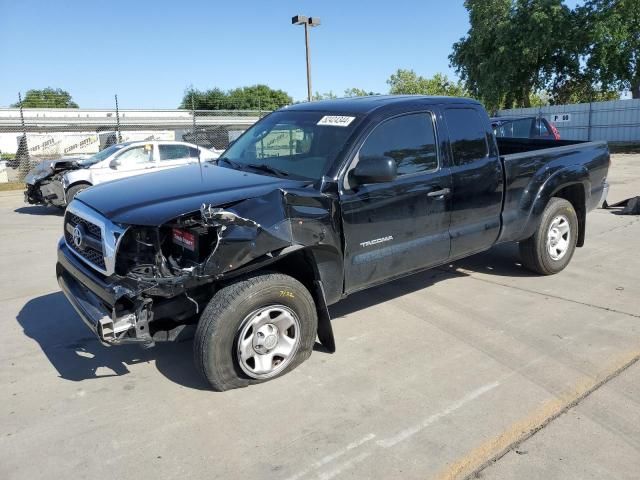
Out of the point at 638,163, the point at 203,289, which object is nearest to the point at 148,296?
the point at 203,289

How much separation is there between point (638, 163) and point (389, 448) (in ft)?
62.4

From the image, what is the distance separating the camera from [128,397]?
11.7 feet

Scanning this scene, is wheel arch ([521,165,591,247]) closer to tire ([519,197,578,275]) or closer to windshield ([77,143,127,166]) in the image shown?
tire ([519,197,578,275])

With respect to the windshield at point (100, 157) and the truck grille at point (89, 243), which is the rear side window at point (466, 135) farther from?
the windshield at point (100, 157)

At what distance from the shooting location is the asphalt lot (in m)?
2.83

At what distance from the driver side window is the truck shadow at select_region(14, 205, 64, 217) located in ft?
5.86

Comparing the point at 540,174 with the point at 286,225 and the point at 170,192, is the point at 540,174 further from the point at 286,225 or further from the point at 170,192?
the point at 170,192

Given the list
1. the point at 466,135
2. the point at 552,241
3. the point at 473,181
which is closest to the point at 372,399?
the point at 473,181

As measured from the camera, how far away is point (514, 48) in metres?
30.0

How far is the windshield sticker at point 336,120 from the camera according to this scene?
4.21 metres

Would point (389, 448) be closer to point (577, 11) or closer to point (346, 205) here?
point (346, 205)

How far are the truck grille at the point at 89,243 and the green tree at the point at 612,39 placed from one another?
29.6m

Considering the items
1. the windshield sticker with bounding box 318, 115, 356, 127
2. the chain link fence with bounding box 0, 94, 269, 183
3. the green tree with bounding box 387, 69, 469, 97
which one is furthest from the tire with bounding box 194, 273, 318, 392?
the green tree with bounding box 387, 69, 469, 97

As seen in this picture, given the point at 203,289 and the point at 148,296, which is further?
the point at 203,289
